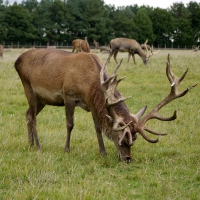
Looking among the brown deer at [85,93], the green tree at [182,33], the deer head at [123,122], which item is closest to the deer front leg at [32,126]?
the brown deer at [85,93]

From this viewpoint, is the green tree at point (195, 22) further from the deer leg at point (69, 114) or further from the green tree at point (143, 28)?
Result: the deer leg at point (69, 114)

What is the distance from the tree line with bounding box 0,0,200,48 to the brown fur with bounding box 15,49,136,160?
54.7 meters

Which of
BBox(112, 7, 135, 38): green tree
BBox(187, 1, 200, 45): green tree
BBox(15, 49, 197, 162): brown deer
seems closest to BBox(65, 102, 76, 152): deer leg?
BBox(15, 49, 197, 162): brown deer

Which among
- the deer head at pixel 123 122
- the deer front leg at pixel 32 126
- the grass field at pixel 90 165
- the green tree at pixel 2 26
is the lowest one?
the grass field at pixel 90 165

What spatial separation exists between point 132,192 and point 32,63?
295 centimetres

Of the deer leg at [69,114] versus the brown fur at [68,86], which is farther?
the deer leg at [69,114]

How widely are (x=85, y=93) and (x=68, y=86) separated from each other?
0.30 m

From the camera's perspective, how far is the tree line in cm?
6131

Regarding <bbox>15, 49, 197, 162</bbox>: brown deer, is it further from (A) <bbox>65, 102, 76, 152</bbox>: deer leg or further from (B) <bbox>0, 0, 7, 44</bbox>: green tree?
(B) <bbox>0, 0, 7, 44</bbox>: green tree

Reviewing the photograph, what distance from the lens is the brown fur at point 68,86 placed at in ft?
16.3

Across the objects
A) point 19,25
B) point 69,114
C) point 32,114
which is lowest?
point 32,114

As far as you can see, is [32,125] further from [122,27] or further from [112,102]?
[122,27]

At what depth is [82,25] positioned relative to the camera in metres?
66.1

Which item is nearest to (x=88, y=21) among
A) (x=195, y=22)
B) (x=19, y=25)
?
(x=19, y=25)
